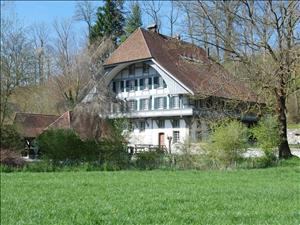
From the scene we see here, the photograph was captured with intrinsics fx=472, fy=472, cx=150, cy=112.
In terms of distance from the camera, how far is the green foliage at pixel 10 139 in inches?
1199

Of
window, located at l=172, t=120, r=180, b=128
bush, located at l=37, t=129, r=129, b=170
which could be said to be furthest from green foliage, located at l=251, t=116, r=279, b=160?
window, located at l=172, t=120, r=180, b=128

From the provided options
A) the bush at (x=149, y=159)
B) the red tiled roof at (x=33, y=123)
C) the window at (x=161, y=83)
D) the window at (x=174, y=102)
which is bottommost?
the bush at (x=149, y=159)

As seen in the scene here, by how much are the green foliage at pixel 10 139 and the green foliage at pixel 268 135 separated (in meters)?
15.6

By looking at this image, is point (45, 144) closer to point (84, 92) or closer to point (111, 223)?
point (84, 92)

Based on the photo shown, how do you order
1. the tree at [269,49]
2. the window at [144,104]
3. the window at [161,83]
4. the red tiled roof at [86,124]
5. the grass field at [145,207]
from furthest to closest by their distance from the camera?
the window at [144,104], the window at [161,83], the red tiled roof at [86,124], the tree at [269,49], the grass field at [145,207]

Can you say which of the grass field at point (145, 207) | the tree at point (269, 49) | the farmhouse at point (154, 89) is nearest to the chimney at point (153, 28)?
the farmhouse at point (154, 89)

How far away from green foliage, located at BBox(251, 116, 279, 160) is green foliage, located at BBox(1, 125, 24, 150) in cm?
1563

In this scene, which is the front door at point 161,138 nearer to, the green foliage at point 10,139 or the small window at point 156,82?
the small window at point 156,82

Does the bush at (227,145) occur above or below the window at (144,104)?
below

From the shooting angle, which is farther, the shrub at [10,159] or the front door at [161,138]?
the front door at [161,138]

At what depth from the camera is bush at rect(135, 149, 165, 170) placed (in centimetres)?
2989

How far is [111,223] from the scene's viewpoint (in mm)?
8398

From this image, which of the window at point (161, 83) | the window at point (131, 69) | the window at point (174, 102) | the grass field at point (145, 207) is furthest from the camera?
the window at point (131, 69)

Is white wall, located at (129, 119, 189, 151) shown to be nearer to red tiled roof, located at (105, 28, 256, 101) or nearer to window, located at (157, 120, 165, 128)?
window, located at (157, 120, 165, 128)
